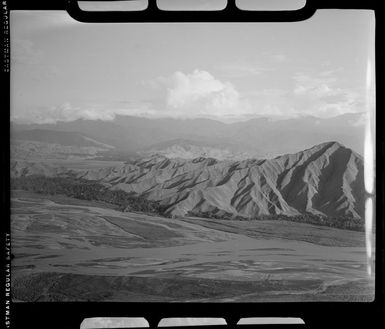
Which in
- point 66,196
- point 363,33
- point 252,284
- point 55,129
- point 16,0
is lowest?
point 252,284

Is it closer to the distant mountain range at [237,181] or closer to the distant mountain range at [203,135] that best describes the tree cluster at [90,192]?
the distant mountain range at [237,181]

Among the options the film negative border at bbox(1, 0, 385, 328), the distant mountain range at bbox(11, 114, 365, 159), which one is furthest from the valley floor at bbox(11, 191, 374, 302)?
the distant mountain range at bbox(11, 114, 365, 159)

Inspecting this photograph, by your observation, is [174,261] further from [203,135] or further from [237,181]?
[203,135]

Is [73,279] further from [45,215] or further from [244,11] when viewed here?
[244,11]
